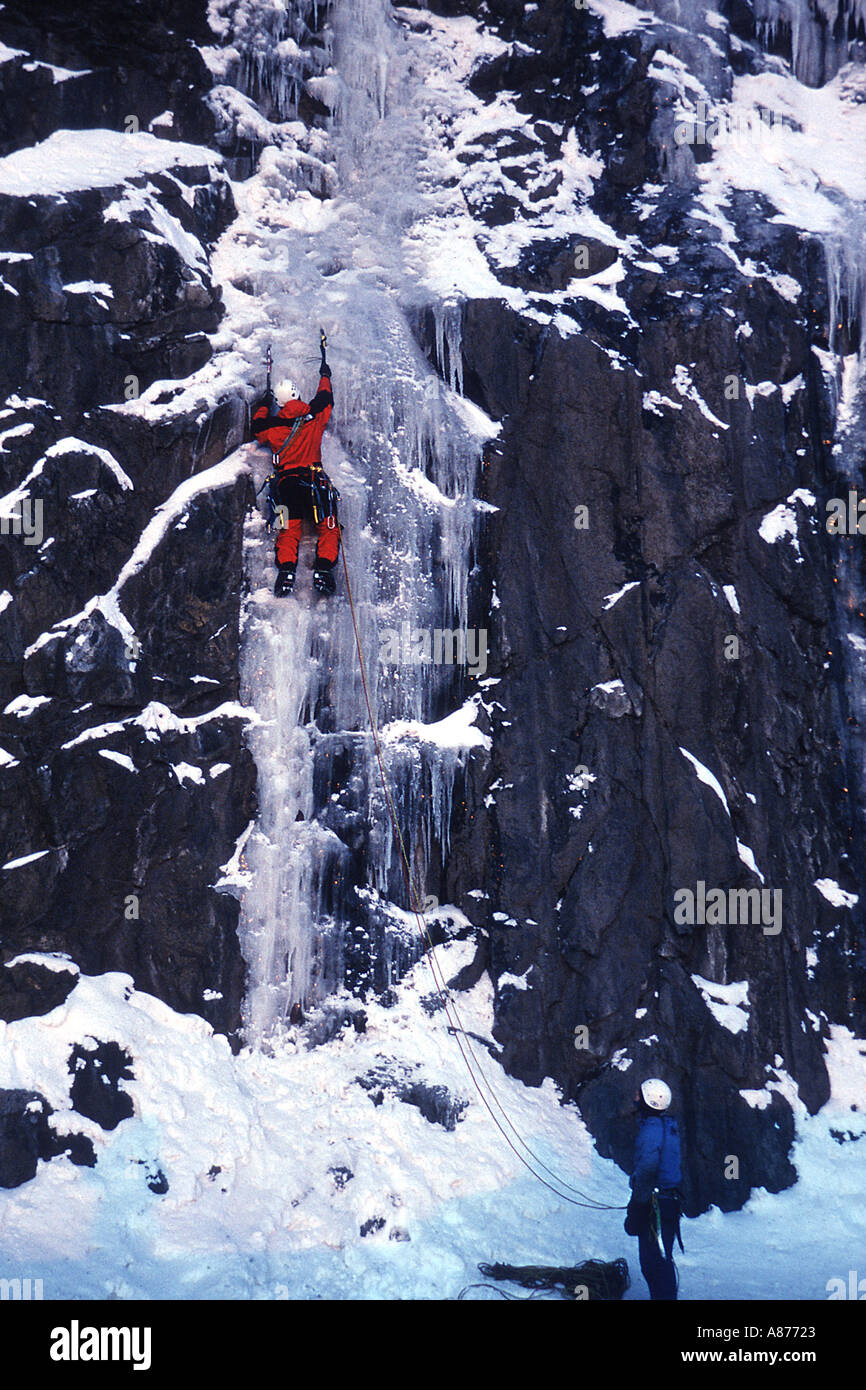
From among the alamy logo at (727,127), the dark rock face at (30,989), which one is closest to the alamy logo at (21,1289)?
the dark rock face at (30,989)

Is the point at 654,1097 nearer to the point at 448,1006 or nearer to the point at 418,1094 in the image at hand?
the point at 418,1094

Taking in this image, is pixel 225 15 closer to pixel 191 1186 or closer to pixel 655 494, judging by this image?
pixel 655 494

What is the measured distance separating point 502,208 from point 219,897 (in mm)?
6722

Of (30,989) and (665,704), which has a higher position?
(665,704)

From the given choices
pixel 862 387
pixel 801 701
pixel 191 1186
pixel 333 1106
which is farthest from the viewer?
pixel 862 387

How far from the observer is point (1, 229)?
8.48 m

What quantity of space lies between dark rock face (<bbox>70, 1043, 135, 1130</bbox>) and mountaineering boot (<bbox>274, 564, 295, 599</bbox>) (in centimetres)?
348

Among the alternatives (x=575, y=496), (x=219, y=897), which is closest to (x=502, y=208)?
(x=575, y=496)

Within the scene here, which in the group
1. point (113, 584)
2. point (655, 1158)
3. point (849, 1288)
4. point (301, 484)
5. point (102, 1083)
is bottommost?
point (849, 1288)

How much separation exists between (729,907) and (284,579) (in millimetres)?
4302

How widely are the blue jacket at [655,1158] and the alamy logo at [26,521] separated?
5.82 meters
